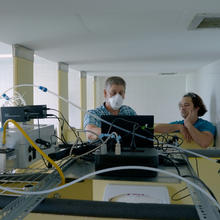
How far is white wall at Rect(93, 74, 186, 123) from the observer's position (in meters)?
6.89

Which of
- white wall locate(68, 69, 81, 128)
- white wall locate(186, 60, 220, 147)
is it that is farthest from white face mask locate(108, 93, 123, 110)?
white wall locate(68, 69, 81, 128)

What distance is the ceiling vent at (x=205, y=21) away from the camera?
1.63 m

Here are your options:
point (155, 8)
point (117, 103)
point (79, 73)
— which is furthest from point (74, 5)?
point (79, 73)

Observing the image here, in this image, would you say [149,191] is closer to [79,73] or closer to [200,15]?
[200,15]

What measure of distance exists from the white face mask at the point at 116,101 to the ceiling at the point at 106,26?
0.59 meters

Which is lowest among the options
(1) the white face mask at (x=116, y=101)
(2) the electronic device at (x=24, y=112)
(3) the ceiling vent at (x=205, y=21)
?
(2) the electronic device at (x=24, y=112)

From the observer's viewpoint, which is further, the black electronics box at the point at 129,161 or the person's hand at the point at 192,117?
the person's hand at the point at 192,117

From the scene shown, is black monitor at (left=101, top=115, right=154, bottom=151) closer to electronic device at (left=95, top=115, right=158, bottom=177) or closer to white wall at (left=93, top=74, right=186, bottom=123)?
electronic device at (left=95, top=115, right=158, bottom=177)

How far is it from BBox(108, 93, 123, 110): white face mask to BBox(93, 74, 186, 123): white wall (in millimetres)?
5042

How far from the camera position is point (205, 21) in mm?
1791

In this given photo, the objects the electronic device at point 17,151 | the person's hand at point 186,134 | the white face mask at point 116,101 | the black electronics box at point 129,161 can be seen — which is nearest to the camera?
the black electronics box at point 129,161

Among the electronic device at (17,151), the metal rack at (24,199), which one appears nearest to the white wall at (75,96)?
the electronic device at (17,151)

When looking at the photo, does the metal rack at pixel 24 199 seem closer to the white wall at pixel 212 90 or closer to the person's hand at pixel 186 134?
the person's hand at pixel 186 134

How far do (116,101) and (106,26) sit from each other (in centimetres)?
64
